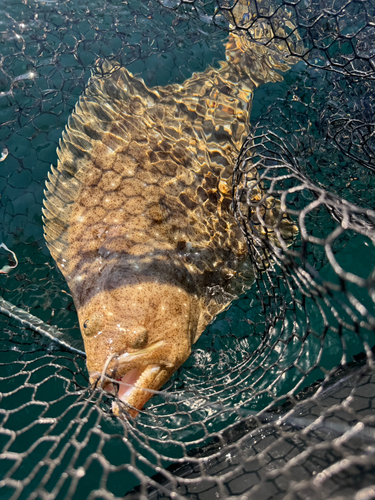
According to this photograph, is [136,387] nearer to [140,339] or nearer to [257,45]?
[140,339]

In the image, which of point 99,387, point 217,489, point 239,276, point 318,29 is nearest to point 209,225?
point 239,276

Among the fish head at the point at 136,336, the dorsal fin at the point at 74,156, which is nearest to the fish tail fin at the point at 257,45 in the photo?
the dorsal fin at the point at 74,156

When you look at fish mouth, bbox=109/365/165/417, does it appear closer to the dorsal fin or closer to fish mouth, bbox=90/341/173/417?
fish mouth, bbox=90/341/173/417

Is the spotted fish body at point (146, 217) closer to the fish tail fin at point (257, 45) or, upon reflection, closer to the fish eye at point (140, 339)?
the fish eye at point (140, 339)

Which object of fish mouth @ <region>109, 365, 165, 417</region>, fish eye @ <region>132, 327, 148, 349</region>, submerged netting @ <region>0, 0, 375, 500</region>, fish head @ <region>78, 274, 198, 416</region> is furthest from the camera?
submerged netting @ <region>0, 0, 375, 500</region>

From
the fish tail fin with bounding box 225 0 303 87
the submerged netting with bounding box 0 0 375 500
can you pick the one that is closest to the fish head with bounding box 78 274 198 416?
the submerged netting with bounding box 0 0 375 500

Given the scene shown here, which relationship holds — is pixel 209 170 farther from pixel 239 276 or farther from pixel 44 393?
pixel 44 393

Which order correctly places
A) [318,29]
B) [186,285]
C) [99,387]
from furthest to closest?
[318,29]
[186,285]
[99,387]
